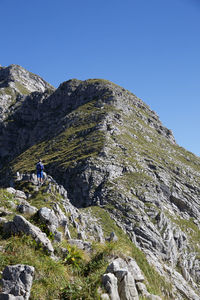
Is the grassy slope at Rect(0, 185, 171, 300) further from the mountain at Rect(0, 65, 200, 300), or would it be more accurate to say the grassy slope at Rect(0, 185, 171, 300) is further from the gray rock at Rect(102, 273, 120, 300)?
the mountain at Rect(0, 65, 200, 300)

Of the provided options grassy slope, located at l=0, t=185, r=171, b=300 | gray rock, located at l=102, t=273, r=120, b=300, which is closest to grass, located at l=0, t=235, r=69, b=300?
grassy slope, located at l=0, t=185, r=171, b=300

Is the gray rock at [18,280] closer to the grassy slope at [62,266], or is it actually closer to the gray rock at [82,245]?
the grassy slope at [62,266]

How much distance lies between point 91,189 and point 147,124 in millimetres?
68368

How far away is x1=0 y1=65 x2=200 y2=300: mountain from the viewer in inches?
2068

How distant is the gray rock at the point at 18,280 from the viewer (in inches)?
297

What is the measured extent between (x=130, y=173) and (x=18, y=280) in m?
63.7

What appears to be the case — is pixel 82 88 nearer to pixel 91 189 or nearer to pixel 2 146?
pixel 2 146

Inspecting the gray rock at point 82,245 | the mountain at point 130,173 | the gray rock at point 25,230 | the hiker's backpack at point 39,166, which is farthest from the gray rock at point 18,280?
the hiker's backpack at point 39,166

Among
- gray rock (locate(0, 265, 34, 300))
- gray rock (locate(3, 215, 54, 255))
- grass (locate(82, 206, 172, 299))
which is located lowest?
gray rock (locate(0, 265, 34, 300))

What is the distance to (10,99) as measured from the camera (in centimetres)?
19512

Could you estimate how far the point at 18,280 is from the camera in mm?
7719

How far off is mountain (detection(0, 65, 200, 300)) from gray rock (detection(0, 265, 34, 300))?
27.1 feet

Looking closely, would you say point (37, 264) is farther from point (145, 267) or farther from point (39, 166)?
point (39, 166)

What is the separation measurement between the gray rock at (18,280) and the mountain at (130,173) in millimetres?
8254
